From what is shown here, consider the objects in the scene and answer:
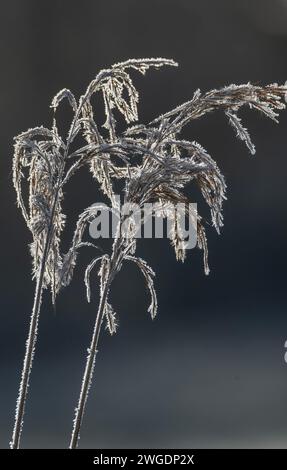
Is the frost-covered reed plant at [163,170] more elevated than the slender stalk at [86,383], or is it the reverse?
the frost-covered reed plant at [163,170]

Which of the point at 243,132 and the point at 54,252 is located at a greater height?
the point at 243,132

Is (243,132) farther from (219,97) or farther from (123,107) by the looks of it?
(123,107)

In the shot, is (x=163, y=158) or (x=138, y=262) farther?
(x=138, y=262)

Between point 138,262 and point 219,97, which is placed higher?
point 219,97

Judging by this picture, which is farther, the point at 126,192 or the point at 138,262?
the point at 138,262

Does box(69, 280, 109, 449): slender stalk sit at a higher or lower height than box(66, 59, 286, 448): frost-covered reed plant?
lower
